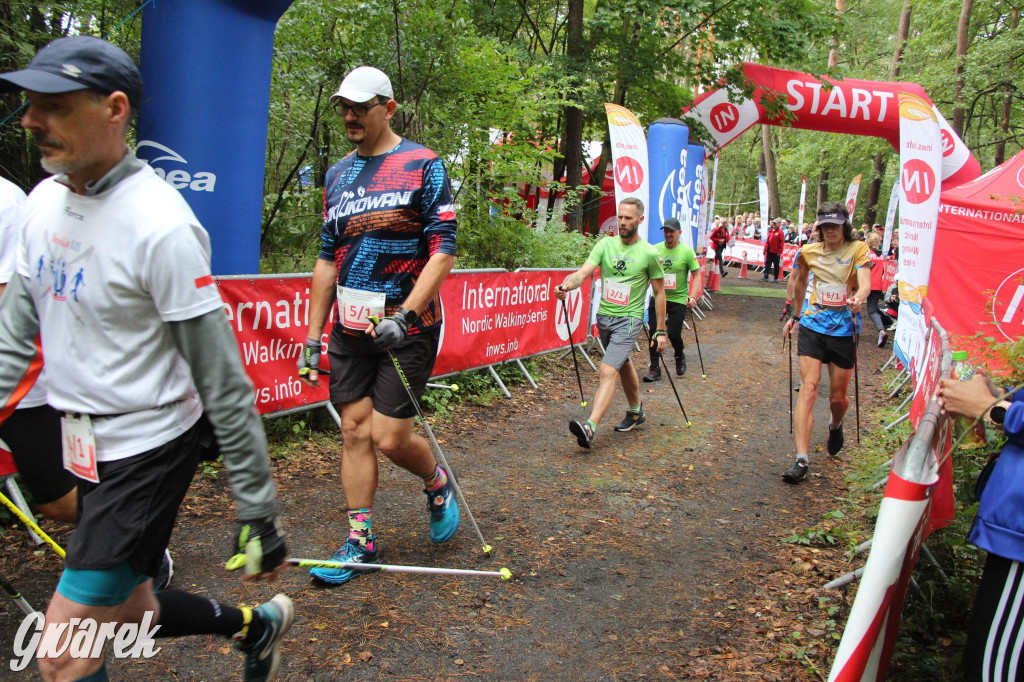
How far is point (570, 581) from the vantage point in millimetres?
4020

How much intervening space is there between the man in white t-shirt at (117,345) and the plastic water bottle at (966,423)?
2.29 metres

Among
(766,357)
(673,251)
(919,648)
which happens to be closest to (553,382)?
(673,251)

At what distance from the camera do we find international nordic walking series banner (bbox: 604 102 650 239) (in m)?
12.1

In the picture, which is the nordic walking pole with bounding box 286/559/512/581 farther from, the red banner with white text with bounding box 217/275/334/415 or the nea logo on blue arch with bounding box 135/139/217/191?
the nea logo on blue arch with bounding box 135/139/217/191

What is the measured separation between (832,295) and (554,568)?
3.56 metres

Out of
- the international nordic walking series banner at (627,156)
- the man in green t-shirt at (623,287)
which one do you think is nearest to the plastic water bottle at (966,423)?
the man in green t-shirt at (623,287)

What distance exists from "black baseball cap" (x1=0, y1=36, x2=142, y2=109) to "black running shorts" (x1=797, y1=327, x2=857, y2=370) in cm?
561

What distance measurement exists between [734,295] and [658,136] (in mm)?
9820

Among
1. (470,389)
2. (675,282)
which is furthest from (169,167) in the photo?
(675,282)

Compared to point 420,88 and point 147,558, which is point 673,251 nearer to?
point 420,88

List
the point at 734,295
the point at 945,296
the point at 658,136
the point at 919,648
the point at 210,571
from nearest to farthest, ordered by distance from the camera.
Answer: the point at 919,648, the point at 210,571, the point at 945,296, the point at 658,136, the point at 734,295

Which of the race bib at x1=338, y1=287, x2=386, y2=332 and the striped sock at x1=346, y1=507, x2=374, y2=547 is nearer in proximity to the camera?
the race bib at x1=338, y1=287, x2=386, y2=332

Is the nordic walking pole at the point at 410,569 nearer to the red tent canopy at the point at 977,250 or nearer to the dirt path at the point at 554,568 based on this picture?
the dirt path at the point at 554,568

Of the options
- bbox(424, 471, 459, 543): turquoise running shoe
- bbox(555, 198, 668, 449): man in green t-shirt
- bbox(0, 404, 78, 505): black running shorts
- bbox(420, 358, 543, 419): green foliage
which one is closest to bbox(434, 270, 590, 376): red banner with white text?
bbox(420, 358, 543, 419): green foliage
